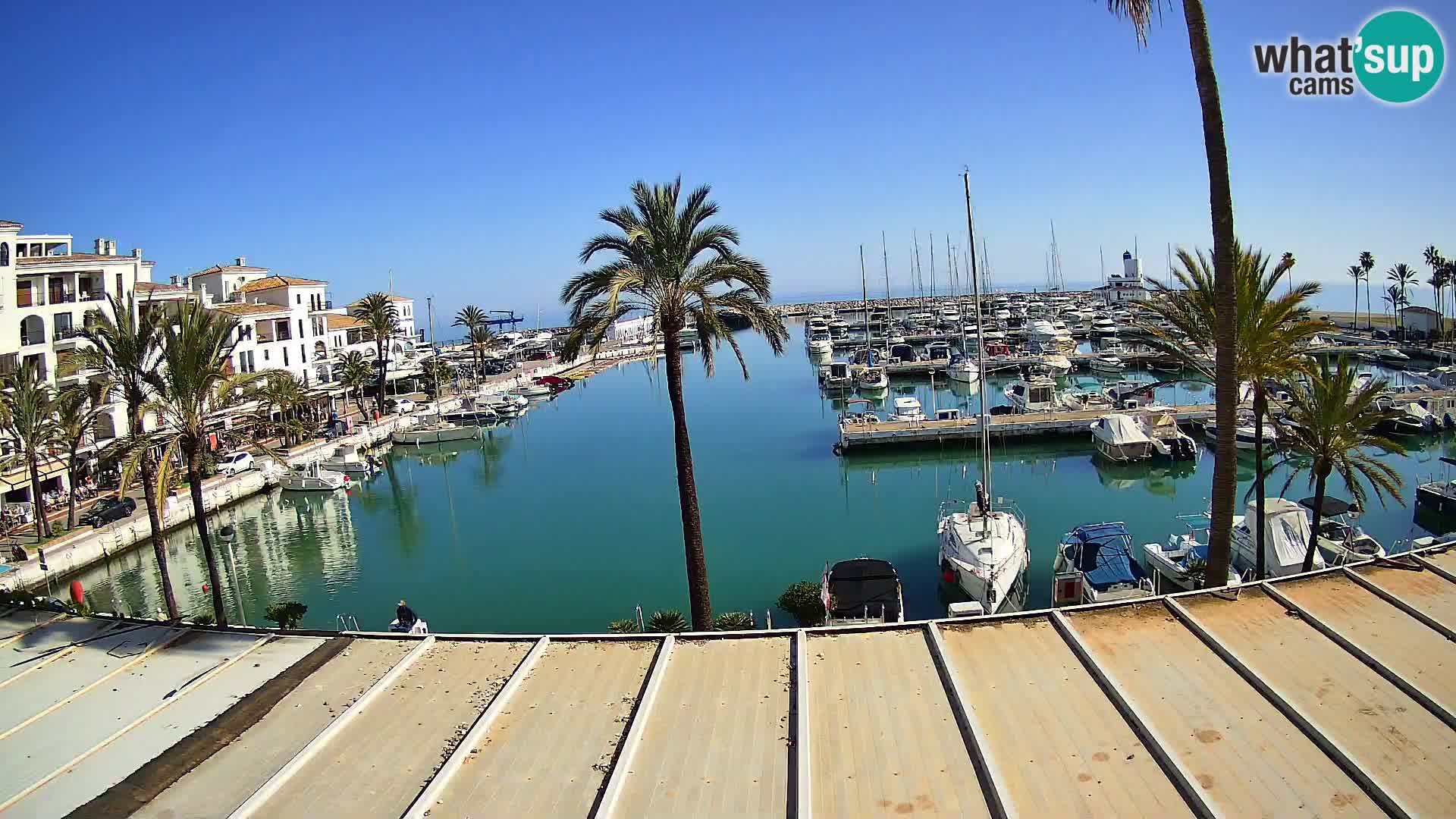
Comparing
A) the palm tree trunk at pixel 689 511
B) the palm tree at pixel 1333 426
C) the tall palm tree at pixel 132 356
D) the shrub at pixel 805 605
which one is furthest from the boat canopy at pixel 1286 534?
the tall palm tree at pixel 132 356

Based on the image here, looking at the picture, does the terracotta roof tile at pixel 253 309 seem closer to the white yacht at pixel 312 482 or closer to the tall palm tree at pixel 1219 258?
the white yacht at pixel 312 482

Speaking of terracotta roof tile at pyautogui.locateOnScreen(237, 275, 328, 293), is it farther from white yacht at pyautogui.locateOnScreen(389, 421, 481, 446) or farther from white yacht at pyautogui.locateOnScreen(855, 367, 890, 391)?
white yacht at pyautogui.locateOnScreen(855, 367, 890, 391)

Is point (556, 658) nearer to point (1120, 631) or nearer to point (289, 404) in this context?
point (1120, 631)

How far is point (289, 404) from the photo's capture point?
4669cm

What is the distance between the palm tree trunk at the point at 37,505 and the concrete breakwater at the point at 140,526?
1106 mm

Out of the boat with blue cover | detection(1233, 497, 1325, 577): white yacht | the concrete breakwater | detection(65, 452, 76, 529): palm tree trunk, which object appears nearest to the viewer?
the boat with blue cover

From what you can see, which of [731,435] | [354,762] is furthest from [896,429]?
[354,762]

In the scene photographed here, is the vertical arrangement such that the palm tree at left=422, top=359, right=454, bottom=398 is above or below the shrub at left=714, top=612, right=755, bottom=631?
above

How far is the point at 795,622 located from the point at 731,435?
3178 centimetres

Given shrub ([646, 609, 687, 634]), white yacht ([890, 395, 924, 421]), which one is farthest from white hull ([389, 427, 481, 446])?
shrub ([646, 609, 687, 634])

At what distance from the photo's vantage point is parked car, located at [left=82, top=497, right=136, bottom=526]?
102 ft

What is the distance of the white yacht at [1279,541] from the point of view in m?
20.6

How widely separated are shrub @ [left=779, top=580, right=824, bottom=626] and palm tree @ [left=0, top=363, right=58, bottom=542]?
2618 centimetres

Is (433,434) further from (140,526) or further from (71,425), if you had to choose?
(71,425)
